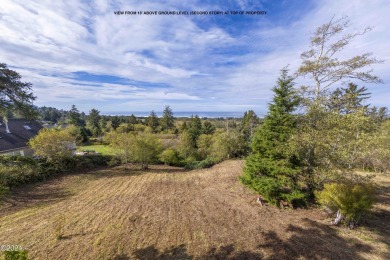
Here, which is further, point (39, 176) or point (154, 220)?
point (39, 176)

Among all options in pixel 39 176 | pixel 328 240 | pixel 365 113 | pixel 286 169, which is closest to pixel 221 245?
pixel 328 240

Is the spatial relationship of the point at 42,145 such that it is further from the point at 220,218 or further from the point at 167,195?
the point at 220,218

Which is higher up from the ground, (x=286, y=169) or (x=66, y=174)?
(x=286, y=169)

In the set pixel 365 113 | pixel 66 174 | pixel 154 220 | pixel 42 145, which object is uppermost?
pixel 365 113

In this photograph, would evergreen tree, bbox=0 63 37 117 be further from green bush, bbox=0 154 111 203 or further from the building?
the building

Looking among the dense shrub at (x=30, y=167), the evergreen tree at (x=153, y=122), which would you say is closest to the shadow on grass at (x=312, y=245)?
the dense shrub at (x=30, y=167)

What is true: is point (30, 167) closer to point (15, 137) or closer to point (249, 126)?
point (15, 137)
